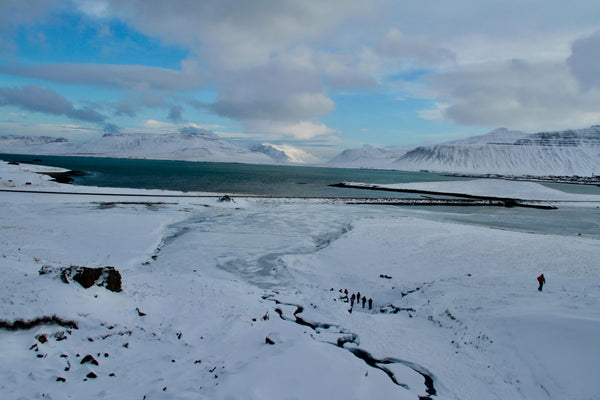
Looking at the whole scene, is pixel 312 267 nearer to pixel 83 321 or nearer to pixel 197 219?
pixel 83 321

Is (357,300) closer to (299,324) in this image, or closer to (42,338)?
(299,324)

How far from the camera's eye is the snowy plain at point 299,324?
7520mm

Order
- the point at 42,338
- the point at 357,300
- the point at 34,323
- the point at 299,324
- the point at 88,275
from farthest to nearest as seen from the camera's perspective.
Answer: the point at 357,300 < the point at 299,324 < the point at 88,275 < the point at 34,323 < the point at 42,338

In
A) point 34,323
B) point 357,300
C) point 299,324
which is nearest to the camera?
point 34,323

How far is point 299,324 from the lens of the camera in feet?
35.5

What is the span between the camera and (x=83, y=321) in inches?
347

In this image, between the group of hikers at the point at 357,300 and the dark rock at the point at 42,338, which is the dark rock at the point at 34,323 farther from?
the group of hikers at the point at 357,300

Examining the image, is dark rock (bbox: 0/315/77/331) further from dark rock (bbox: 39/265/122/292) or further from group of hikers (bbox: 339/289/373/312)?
group of hikers (bbox: 339/289/373/312)

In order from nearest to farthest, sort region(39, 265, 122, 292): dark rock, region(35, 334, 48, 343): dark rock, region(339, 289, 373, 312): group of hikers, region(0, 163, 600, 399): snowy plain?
region(0, 163, 600, 399): snowy plain
region(35, 334, 48, 343): dark rock
region(39, 265, 122, 292): dark rock
region(339, 289, 373, 312): group of hikers

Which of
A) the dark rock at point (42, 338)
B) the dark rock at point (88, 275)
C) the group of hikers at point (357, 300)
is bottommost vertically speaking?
the group of hikers at point (357, 300)

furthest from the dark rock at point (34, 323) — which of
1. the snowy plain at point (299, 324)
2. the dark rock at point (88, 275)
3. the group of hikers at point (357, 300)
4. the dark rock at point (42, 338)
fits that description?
the group of hikers at point (357, 300)

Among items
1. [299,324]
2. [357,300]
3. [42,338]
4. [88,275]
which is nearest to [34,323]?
[42,338]

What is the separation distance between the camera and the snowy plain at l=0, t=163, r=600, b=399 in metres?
7.52

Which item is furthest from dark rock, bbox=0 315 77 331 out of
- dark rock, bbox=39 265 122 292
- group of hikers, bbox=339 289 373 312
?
group of hikers, bbox=339 289 373 312
